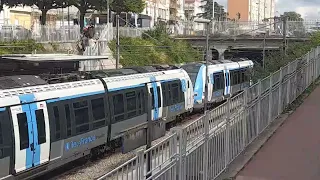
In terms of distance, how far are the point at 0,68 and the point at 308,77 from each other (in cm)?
1474

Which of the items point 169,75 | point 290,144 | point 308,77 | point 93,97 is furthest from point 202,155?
point 308,77

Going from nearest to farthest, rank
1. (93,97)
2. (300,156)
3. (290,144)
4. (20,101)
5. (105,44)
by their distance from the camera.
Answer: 1. (20,101)
2. (300,156)
3. (290,144)
4. (93,97)
5. (105,44)

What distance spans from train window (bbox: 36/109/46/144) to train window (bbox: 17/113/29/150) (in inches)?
18.7

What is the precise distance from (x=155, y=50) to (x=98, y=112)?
43.0 metres

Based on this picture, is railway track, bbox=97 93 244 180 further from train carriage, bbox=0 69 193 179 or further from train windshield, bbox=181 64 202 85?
train windshield, bbox=181 64 202 85

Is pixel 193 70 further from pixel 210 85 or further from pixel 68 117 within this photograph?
pixel 68 117

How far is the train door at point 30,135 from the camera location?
11195mm

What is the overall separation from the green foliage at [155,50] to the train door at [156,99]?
1105 inches

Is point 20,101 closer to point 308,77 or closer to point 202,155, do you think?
point 202,155

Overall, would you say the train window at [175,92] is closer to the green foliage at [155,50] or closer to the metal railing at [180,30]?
the metal railing at [180,30]

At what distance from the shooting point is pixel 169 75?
21.6 meters

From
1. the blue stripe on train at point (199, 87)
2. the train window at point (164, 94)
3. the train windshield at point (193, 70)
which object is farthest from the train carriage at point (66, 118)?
the train windshield at point (193, 70)

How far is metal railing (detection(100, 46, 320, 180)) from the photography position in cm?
657

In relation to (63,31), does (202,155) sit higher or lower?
lower
